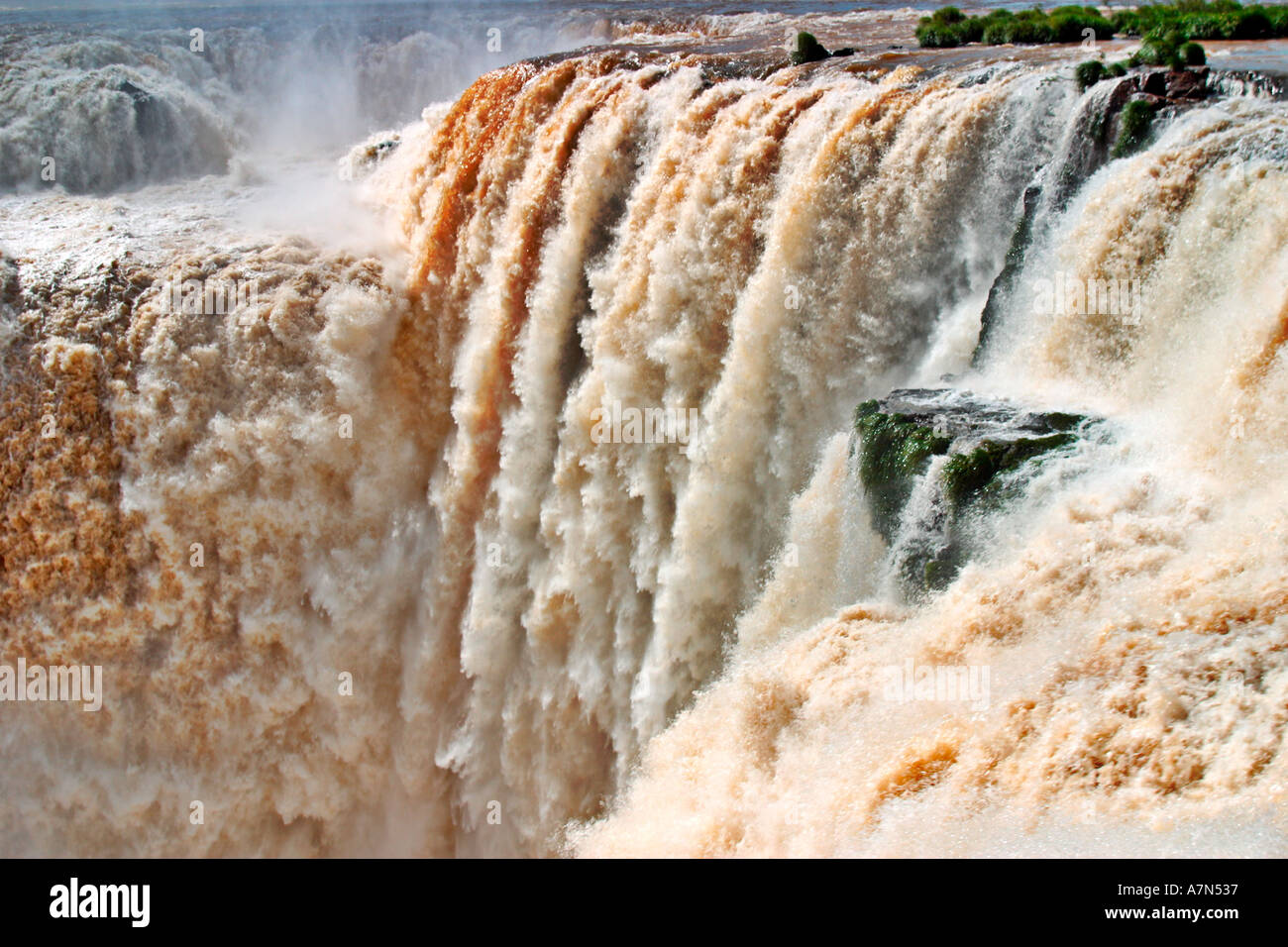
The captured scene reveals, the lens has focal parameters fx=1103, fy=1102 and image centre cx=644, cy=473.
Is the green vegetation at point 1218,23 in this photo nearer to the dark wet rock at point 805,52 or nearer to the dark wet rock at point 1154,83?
the dark wet rock at point 805,52

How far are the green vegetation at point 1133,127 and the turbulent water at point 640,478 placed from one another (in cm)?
13

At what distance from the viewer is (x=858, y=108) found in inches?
302

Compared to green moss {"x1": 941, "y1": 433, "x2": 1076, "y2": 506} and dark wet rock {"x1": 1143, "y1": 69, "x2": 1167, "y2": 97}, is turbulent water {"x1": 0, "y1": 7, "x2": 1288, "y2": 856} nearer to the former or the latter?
green moss {"x1": 941, "y1": 433, "x2": 1076, "y2": 506}

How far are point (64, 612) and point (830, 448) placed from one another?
258 inches

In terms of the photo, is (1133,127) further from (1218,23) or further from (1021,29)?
(1021,29)

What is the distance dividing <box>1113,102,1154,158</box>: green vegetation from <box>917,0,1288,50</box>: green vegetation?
3425 millimetres

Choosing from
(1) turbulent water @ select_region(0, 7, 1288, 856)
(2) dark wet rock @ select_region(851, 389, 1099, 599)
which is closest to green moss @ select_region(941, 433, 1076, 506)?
(2) dark wet rock @ select_region(851, 389, 1099, 599)

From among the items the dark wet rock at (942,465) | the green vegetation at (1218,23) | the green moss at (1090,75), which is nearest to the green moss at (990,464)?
the dark wet rock at (942,465)

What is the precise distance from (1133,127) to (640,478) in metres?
4.02

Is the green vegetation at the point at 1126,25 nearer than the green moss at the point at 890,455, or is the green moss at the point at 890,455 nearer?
the green moss at the point at 890,455

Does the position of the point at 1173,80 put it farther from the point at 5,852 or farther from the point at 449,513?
the point at 5,852

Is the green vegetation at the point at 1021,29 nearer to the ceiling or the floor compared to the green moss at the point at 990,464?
nearer to the ceiling

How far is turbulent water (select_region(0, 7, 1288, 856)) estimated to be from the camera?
504cm

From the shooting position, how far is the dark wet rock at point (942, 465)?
573 cm
